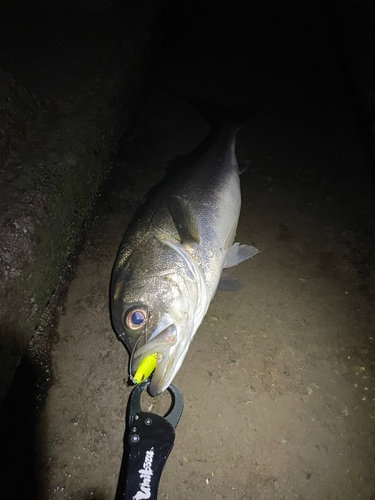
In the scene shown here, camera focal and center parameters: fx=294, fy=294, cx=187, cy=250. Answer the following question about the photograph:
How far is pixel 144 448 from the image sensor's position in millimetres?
1671

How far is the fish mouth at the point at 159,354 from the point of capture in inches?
62.7

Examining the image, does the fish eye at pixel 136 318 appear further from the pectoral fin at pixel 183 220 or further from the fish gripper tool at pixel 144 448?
the pectoral fin at pixel 183 220

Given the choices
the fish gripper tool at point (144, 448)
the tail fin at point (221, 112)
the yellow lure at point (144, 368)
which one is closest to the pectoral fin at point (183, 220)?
the yellow lure at point (144, 368)

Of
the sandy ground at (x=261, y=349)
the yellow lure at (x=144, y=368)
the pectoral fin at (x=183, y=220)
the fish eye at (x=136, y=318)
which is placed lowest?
the sandy ground at (x=261, y=349)

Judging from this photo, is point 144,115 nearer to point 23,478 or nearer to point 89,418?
point 89,418

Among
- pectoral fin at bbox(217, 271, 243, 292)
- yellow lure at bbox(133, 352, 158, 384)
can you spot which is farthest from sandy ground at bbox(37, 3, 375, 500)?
yellow lure at bbox(133, 352, 158, 384)

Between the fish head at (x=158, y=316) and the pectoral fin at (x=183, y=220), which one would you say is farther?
the pectoral fin at (x=183, y=220)

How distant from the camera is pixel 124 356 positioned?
210 centimetres

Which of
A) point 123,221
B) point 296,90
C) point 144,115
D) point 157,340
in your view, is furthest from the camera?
point 296,90

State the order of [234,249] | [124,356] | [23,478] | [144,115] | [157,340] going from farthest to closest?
[144,115] < [234,249] < [124,356] < [23,478] < [157,340]

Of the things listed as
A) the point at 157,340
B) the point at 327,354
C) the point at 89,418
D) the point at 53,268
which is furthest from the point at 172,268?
the point at 327,354

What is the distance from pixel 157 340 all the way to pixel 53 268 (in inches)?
40.5

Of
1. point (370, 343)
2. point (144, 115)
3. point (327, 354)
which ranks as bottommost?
point (370, 343)

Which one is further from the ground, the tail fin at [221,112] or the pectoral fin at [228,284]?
the tail fin at [221,112]
